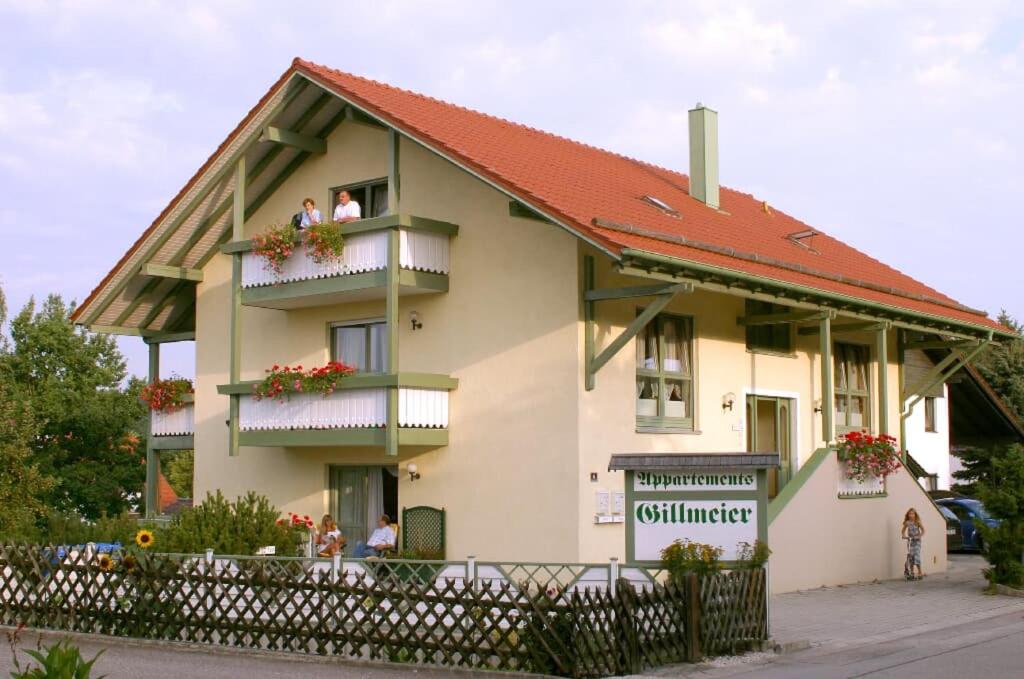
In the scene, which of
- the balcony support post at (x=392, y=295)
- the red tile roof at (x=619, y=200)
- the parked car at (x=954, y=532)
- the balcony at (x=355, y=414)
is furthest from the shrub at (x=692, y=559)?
the parked car at (x=954, y=532)

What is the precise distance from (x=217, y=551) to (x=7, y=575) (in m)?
3.35

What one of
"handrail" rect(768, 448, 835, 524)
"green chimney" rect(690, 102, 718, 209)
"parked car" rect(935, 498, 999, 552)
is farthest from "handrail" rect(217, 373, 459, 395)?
"parked car" rect(935, 498, 999, 552)

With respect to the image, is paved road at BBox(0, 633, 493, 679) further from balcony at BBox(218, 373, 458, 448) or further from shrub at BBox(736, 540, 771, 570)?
balcony at BBox(218, 373, 458, 448)

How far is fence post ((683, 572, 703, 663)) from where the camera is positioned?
41.9 ft

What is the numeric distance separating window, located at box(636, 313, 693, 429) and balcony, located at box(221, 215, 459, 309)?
3.33m

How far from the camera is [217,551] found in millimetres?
19234

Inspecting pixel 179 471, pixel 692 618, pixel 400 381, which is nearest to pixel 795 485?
pixel 400 381

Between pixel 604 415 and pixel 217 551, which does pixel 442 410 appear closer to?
pixel 604 415

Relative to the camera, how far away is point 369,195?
22031 mm

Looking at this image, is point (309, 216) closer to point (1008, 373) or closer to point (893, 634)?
point (893, 634)

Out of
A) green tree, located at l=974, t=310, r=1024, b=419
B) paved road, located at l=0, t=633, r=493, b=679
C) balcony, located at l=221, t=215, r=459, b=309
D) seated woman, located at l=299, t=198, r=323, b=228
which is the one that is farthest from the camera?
green tree, located at l=974, t=310, r=1024, b=419

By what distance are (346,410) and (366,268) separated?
7.12ft

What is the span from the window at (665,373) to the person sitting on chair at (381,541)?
13.7ft

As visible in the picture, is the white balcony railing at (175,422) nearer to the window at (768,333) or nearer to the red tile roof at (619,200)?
the red tile roof at (619,200)
